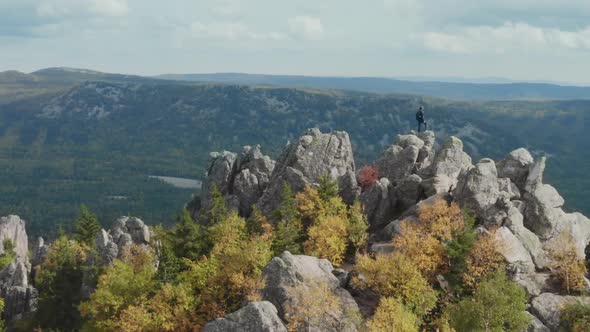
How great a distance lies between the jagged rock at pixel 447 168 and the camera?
91062 mm

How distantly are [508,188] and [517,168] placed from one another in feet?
22.5

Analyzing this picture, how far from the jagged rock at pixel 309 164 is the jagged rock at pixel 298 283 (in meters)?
34.7

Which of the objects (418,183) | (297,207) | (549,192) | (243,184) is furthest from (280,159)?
(549,192)

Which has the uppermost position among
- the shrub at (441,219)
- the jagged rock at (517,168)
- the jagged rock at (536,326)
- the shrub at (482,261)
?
the jagged rock at (517,168)

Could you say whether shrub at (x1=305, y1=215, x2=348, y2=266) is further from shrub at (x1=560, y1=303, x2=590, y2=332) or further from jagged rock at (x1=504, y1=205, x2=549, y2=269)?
shrub at (x1=560, y1=303, x2=590, y2=332)

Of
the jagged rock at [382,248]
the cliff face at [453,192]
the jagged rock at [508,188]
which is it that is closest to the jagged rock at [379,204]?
the cliff face at [453,192]

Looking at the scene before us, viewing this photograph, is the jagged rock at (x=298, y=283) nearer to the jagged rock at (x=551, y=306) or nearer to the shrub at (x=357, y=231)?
the shrub at (x=357, y=231)

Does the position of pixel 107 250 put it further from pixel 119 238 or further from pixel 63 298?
pixel 63 298

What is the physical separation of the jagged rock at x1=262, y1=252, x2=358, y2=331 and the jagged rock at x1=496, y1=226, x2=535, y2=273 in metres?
22.2

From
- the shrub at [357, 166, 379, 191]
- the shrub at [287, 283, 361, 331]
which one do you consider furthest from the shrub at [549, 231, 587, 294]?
the shrub at [357, 166, 379, 191]

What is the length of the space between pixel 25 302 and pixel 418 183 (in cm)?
8772

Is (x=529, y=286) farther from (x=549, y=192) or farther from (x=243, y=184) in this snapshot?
(x=243, y=184)

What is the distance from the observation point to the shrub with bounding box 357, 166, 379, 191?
10325 centimetres

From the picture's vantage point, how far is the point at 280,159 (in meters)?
116
